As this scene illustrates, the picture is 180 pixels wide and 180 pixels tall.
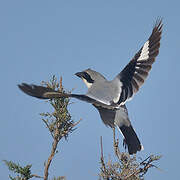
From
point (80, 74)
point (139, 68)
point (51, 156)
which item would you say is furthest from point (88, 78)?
point (51, 156)

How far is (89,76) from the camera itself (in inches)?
210

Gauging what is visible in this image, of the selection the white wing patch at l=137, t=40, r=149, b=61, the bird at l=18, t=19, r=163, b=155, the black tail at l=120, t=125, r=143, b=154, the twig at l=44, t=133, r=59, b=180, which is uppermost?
the white wing patch at l=137, t=40, r=149, b=61

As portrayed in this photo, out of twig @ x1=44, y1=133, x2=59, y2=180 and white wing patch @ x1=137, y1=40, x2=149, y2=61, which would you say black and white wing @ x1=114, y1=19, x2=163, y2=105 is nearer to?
white wing patch @ x1=137, y1=40, x2=149, y2=61

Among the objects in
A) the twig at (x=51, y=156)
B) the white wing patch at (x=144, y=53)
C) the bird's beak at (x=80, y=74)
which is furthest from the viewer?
the white wing patch at (x=144, y=53)

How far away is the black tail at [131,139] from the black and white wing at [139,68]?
1.53 feet

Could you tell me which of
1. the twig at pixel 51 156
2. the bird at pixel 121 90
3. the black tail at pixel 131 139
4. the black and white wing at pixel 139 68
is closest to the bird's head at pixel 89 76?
the bird at pixel 121 90

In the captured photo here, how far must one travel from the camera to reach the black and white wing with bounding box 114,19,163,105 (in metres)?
Result: 5.11

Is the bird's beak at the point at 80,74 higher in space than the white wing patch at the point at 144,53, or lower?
lower

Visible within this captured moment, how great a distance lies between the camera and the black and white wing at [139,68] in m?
5.11

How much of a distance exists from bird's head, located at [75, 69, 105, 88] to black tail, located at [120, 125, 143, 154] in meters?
0.95

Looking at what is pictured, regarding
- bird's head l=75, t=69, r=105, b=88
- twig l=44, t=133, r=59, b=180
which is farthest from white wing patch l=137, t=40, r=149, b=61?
twig l=44, t=133, r=59, b=180

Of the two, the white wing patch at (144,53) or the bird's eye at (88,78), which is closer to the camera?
the bird's eye at (88,78)

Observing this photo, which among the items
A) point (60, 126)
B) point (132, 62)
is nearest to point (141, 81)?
point (132, 62)

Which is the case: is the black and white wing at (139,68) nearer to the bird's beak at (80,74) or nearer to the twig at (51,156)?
the bird's beak at (80,74)
